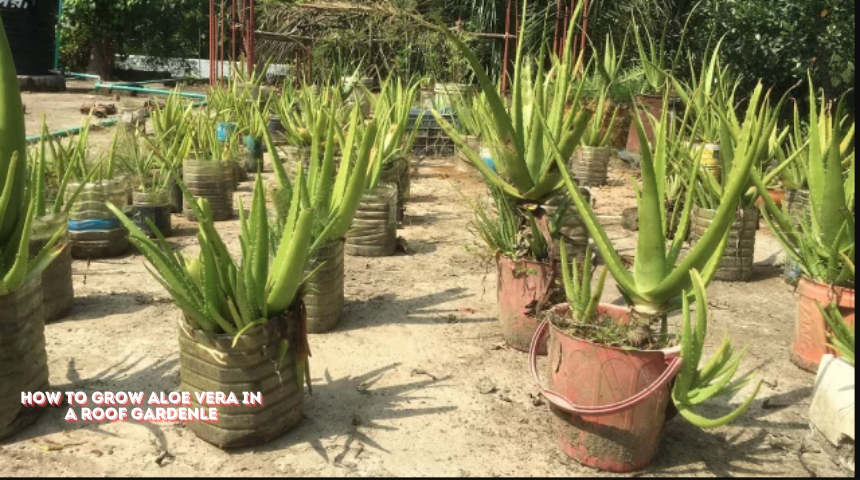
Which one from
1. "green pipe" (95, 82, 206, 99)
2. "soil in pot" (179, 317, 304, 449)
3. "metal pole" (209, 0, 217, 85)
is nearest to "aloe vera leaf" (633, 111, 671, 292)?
"soil in pot" (179, 317, 304, 449)

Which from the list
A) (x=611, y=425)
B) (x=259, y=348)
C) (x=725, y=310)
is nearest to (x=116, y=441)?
(x=259, y=348)

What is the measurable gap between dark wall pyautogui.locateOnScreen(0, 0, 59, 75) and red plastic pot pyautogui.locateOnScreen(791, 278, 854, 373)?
49.5ft

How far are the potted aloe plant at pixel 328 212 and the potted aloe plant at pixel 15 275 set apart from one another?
877mm

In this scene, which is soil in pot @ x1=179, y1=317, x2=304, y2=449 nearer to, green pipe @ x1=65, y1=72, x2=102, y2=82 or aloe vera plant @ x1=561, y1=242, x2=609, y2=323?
aloe vera plant @ x1=561, y1=242, x2=609, y2=323

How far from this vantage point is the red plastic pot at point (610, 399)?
2.25 m

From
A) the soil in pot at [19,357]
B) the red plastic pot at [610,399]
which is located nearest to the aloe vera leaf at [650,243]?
the red plastic pot at [610,399]

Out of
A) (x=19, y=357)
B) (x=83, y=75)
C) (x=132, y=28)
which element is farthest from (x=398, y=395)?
(x=132, y=28)

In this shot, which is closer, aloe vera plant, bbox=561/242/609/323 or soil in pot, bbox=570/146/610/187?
aloe vera plant, bbox=561/242/609/323

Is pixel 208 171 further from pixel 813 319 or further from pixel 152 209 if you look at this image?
pixel 813 319

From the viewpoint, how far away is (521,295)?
3.26m

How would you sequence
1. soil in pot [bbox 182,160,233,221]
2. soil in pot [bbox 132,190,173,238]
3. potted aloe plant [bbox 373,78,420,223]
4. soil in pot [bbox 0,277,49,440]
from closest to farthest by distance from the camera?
1. soil in pot [bbox 0,277,49,440]
2. soil in pot [bbox 132,190,173,238]
3. potted aloe plant [bbox 373,78,420,223]
4. soil in pot [bbox 182,160,233,221]

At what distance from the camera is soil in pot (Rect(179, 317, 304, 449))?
237 cm

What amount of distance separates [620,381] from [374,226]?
8.66 feet

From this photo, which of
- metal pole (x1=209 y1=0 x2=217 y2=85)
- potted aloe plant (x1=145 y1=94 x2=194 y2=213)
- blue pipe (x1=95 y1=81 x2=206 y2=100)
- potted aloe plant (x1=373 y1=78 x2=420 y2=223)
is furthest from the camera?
blue pipe (x1=95 y1=81 x2=206 y2=100)
